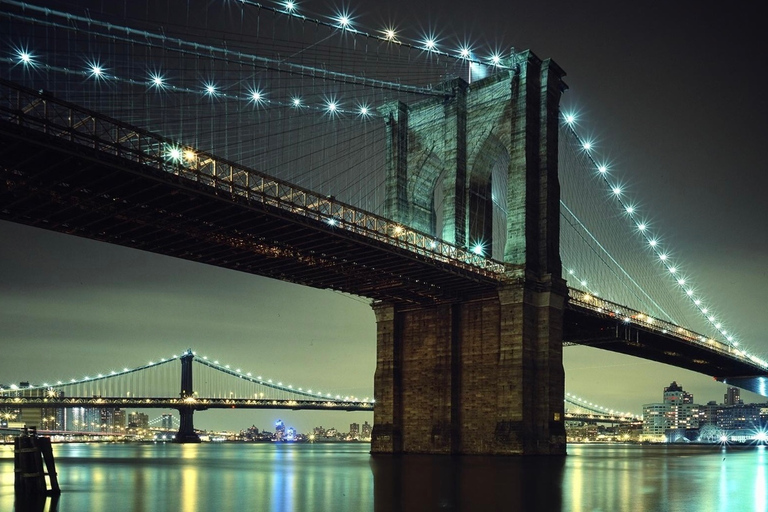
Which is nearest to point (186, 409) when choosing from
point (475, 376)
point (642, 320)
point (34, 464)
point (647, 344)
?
point (647, 344)

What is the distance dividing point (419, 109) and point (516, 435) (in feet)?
75.2

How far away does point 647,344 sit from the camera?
8044 centimetres

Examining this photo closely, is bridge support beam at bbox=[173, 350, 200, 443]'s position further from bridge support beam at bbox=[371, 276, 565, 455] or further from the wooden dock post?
the wooden dock post

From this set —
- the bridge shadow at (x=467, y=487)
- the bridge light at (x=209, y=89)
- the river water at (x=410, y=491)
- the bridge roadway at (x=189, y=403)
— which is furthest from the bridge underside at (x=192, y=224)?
the bridge roadway at (x=189, y=403)

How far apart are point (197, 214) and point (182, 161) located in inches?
133

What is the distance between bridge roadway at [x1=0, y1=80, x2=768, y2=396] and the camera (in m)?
29.2

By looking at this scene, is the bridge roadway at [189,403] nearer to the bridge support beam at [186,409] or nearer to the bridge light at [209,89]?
the bridge support beam at [186,409]

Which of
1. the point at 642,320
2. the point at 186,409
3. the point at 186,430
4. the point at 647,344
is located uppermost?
the point at 642,320

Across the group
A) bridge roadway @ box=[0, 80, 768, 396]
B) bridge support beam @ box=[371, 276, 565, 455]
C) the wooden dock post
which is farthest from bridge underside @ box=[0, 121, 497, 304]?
the wooden dock post

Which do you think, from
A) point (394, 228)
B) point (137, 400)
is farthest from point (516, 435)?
point (137, 400)

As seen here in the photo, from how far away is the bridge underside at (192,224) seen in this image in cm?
3014

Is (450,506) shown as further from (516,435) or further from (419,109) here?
(419,109)

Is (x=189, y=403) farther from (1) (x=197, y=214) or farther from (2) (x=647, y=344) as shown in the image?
(1) (x=197, y=214)

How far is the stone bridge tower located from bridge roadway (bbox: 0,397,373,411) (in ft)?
215
